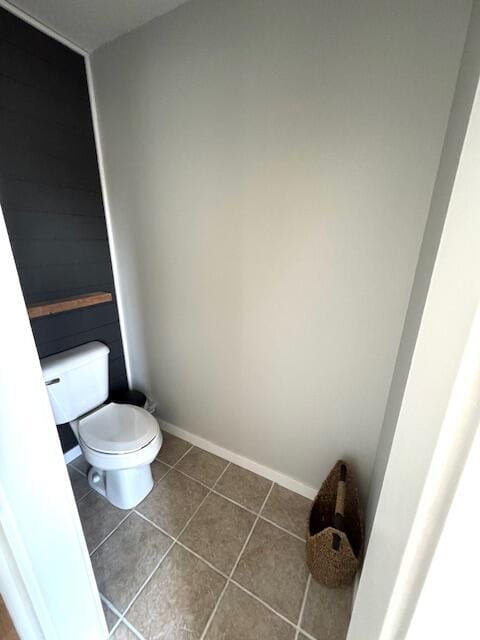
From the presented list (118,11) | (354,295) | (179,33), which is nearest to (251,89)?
(179,33)

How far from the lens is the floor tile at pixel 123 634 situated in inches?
35.1

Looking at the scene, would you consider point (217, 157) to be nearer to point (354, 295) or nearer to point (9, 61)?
point (354, 295)

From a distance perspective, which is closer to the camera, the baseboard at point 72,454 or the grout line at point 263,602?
the grout line at point 263,602

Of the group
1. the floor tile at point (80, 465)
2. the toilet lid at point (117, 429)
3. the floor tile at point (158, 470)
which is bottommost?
the floor tile at point (80, 465)

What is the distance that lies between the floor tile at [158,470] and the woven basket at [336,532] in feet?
2.97

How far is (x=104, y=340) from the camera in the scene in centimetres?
169

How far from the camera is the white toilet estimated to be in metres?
1.21

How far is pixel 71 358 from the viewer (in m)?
1.38

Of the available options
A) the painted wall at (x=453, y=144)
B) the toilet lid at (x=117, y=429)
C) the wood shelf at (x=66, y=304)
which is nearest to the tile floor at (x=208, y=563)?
the toilet lid at (x=117, y=429)

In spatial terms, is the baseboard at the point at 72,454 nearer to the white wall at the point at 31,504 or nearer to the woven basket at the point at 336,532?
the white wall at the point at 31,504

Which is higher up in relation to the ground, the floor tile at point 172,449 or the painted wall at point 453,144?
the painted wall at point 453,144

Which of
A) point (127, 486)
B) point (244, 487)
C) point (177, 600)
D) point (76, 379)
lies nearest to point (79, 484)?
point (127, 486)

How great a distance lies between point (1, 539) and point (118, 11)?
2004mm

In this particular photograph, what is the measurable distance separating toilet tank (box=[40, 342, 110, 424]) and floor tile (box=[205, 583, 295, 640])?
3.78 ft
